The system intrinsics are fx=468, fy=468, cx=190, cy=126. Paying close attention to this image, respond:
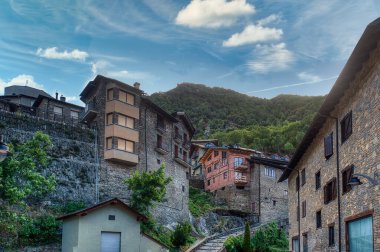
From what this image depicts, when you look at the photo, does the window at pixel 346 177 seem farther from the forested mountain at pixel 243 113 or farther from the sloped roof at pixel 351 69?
the forested mountain at pixel 243 113

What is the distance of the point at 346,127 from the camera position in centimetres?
1930

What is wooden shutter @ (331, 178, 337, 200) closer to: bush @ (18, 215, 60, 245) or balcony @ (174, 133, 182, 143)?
bush @ (18, 215, 60, 245)

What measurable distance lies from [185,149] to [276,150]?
45707 millimetres

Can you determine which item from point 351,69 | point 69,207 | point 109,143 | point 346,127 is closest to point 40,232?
point 69,207

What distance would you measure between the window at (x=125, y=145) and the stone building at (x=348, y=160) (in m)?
19.1

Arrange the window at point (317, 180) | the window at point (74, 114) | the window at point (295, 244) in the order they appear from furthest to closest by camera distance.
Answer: the window at point (74, 114)
the window at point (295, 244)
the window at point (317, 180)

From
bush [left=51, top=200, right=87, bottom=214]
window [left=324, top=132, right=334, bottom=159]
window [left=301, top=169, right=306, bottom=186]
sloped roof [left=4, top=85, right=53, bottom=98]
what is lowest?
bush [left=51, top=200, right=87, bottom=214]

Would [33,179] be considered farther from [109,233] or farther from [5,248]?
[5,248]

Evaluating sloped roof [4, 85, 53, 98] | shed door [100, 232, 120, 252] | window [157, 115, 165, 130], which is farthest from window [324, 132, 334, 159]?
sloped roof [4, 85, 53, 98]

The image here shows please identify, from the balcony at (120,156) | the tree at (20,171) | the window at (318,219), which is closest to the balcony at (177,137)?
the balcony at (120,156)

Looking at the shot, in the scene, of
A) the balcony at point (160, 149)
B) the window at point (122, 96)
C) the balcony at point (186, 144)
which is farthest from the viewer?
the balcony at point (186, 144)

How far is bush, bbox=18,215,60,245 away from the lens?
106 ft

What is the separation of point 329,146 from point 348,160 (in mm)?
3299

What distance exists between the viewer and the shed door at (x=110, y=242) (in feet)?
95.8
